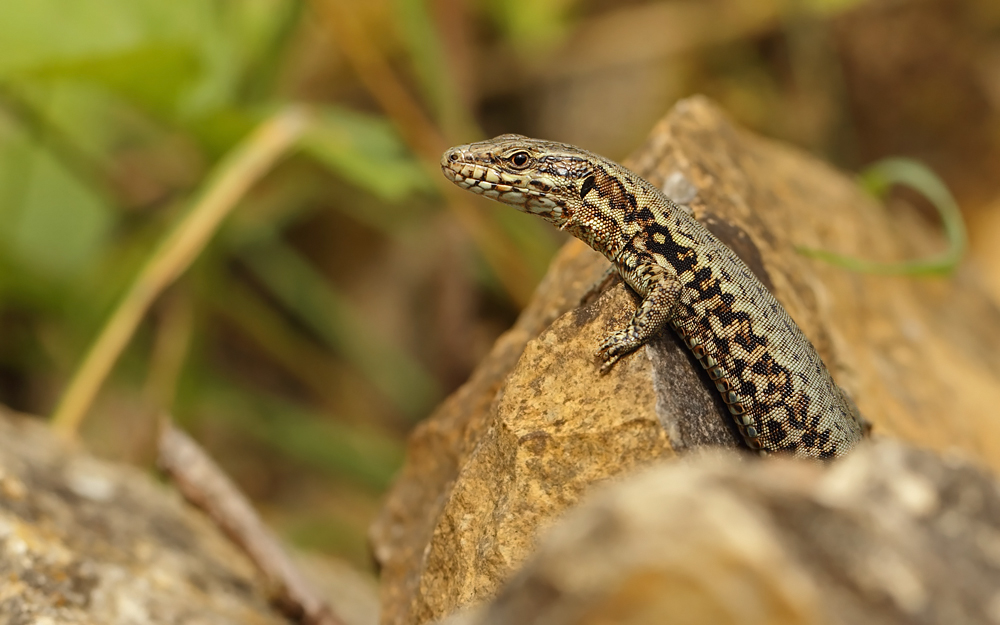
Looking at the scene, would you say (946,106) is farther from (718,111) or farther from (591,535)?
(591,535)

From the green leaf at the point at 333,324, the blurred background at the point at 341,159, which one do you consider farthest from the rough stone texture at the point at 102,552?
the green leaf at the point at 333,324

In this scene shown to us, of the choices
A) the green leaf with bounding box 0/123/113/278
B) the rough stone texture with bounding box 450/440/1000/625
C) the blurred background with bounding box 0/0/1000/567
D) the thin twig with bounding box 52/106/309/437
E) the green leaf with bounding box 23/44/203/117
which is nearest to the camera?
the rough stone texture with bounding box 450/440/1000/625

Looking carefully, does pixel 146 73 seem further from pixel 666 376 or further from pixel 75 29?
pixel 666 376

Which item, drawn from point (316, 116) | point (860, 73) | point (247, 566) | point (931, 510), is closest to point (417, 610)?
point (247, 566)

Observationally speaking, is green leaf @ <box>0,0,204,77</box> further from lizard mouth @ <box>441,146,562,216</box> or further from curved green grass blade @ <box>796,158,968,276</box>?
curved green grass blade @ <box>796,158,968,276</box>

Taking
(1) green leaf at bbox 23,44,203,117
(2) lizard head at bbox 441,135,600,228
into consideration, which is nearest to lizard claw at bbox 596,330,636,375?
(2) lizard head at bbox 441,135,600,228

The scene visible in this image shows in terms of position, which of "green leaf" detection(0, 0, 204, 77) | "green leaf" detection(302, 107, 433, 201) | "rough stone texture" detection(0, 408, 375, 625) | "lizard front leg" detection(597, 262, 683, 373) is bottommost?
"rough stone texture" detection(0, 408, 375, 625)
